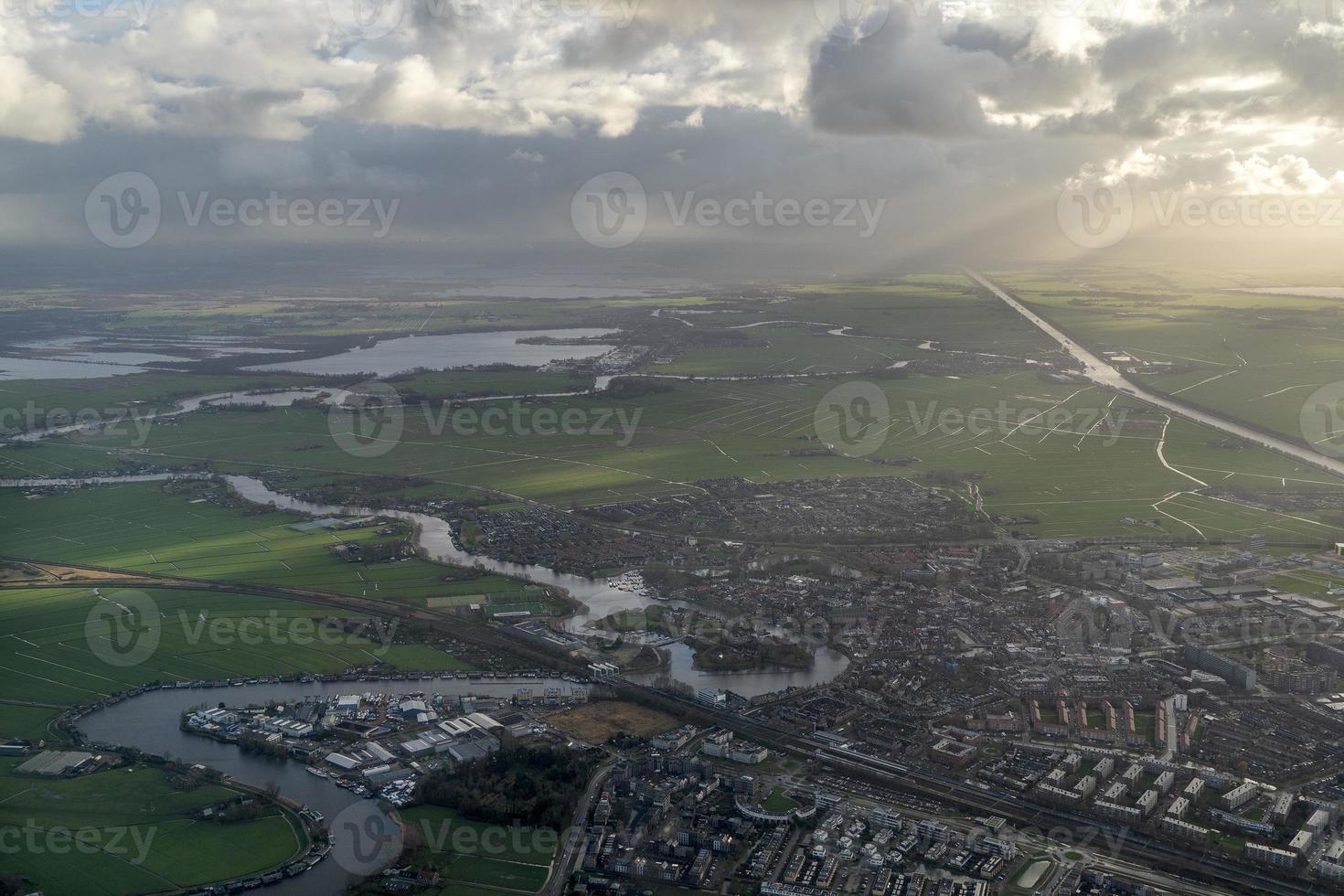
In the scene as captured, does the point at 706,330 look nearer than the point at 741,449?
No

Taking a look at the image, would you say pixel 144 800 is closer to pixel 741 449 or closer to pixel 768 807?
pixel 768 807

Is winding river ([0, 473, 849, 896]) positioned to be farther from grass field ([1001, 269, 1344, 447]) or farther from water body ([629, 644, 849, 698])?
grass field ([1001, 269, 1344, 447])

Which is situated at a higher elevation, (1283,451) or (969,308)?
(969,308)


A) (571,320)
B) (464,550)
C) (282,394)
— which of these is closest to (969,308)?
(571,320)

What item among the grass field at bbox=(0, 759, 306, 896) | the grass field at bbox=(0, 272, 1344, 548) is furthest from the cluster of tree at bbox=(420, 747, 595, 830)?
the grass field at bbox=(0, 272, 1344, 548)

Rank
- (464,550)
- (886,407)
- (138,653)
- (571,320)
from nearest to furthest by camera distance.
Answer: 1. (138,653)
2. (464,550)
3. (886,407)
4. (571,320)

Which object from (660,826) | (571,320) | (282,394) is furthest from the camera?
(571,320)

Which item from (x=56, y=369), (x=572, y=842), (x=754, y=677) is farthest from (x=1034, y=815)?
(x=56, y=369)
